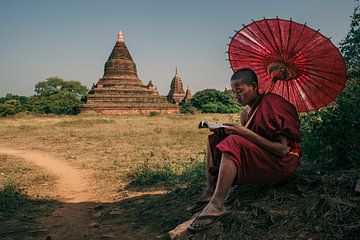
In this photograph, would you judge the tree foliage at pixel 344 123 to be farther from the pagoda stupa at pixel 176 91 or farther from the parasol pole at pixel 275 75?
the pagoda stupa at pixel 176 91

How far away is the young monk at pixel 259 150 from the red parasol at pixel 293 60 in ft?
1.48

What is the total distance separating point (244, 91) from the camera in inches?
115

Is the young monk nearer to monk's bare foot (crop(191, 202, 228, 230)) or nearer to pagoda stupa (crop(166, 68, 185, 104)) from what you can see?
monk's bare foot (crop(191, 202, 228, 230))

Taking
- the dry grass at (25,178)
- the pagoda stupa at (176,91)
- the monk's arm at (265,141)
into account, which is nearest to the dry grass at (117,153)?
the dry grass at (25,178)

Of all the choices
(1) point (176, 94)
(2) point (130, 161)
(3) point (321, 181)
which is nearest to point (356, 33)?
(3) point (321, 181)

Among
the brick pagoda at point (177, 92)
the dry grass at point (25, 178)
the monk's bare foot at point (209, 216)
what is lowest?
the dry grass at point (25, 178)

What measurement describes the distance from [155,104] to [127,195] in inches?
1090

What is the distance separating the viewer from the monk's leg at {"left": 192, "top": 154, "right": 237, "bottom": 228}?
2604mm

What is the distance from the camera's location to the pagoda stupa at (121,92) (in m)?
30.8

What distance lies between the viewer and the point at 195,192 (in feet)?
13.8

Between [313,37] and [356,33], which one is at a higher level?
[356,33]

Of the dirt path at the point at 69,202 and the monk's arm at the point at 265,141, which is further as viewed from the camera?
the dirt path at the point at 69,202

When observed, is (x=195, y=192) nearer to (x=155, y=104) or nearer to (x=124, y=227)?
(x=124, y=227)

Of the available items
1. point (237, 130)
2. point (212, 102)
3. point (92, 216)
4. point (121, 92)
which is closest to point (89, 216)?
point (92, 216)
